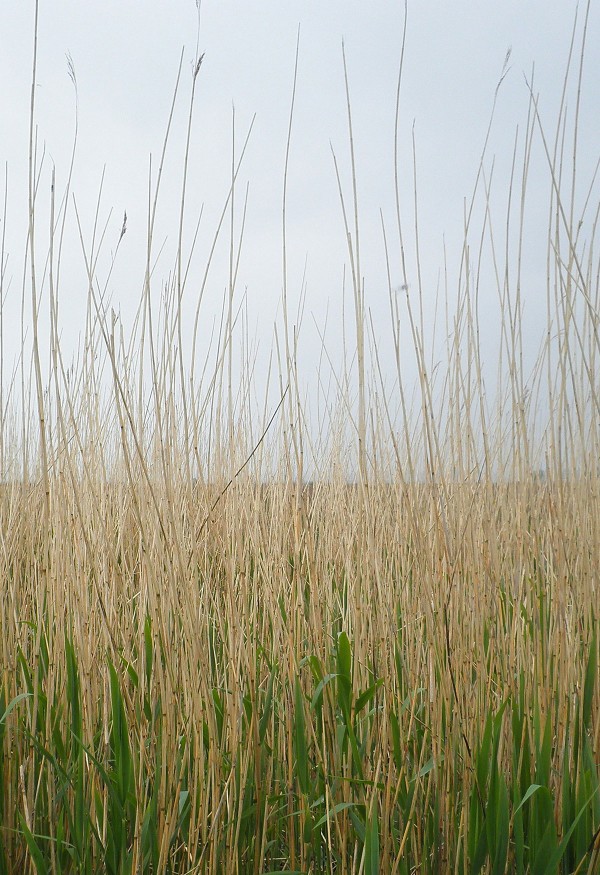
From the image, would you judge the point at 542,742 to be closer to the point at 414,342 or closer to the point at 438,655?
the point at 438,655

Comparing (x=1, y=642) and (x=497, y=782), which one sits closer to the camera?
(x=497, y=782)

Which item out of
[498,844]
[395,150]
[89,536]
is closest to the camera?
[498,844]

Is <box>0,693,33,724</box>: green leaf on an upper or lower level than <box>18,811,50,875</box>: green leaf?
upper

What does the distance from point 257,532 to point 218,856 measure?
556 mm

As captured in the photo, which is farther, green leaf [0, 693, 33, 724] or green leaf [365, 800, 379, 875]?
green leaf [0, 693, 33, 724]

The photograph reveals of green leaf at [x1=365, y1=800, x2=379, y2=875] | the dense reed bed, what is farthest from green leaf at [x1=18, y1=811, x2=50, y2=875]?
green leaf at [x1=365, y1=800, x2=379, y2=875]

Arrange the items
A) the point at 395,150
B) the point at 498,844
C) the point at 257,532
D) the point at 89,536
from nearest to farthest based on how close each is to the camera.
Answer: the point at 498,844
the point at 395,150
the point at 89,536
the point at 257,532

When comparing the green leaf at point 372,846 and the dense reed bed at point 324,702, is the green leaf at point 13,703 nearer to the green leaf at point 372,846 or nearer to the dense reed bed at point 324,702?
the dense reed bed at point 324,702

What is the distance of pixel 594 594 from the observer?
1054mm

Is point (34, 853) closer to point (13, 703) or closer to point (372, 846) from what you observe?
point (13, 703)

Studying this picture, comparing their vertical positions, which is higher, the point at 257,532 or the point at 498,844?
the point at 257,532

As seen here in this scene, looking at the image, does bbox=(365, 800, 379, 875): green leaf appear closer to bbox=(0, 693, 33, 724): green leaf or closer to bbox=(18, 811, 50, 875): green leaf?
bbox=(18, 811, 50, 875): green leaf

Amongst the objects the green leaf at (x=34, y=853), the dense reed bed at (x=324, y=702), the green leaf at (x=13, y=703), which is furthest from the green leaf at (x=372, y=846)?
the green leaf at (x=13, y=703)

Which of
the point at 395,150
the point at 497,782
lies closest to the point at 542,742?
the point at 497,782
